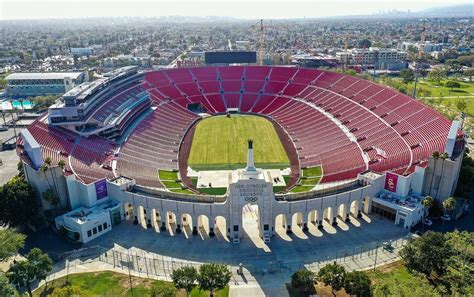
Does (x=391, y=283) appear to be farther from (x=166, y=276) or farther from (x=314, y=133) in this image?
(x=314, y=133)

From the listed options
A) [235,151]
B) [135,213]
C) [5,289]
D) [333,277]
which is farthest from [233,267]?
[235,151]

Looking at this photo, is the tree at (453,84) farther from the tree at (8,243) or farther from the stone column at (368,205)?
the tree at (8,243)

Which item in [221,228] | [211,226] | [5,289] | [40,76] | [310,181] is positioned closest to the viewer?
[5,289]

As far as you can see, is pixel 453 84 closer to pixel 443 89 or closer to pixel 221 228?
pixel 443 89

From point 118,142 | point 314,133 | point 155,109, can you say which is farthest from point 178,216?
point 155,109

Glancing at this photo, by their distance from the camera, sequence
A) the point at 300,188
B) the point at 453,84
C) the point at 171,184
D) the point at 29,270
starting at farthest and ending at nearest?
the point at 453,84
the point at 171,184
the point at 300,188
the point at 29,270

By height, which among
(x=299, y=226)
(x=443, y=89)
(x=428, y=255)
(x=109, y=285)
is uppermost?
(x=428, y=255)

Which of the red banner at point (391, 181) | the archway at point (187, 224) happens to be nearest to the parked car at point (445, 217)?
the red banner at point (391, 181)

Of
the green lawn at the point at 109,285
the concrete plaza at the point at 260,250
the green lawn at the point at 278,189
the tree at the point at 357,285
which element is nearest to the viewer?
the tree at the point at 357,285
